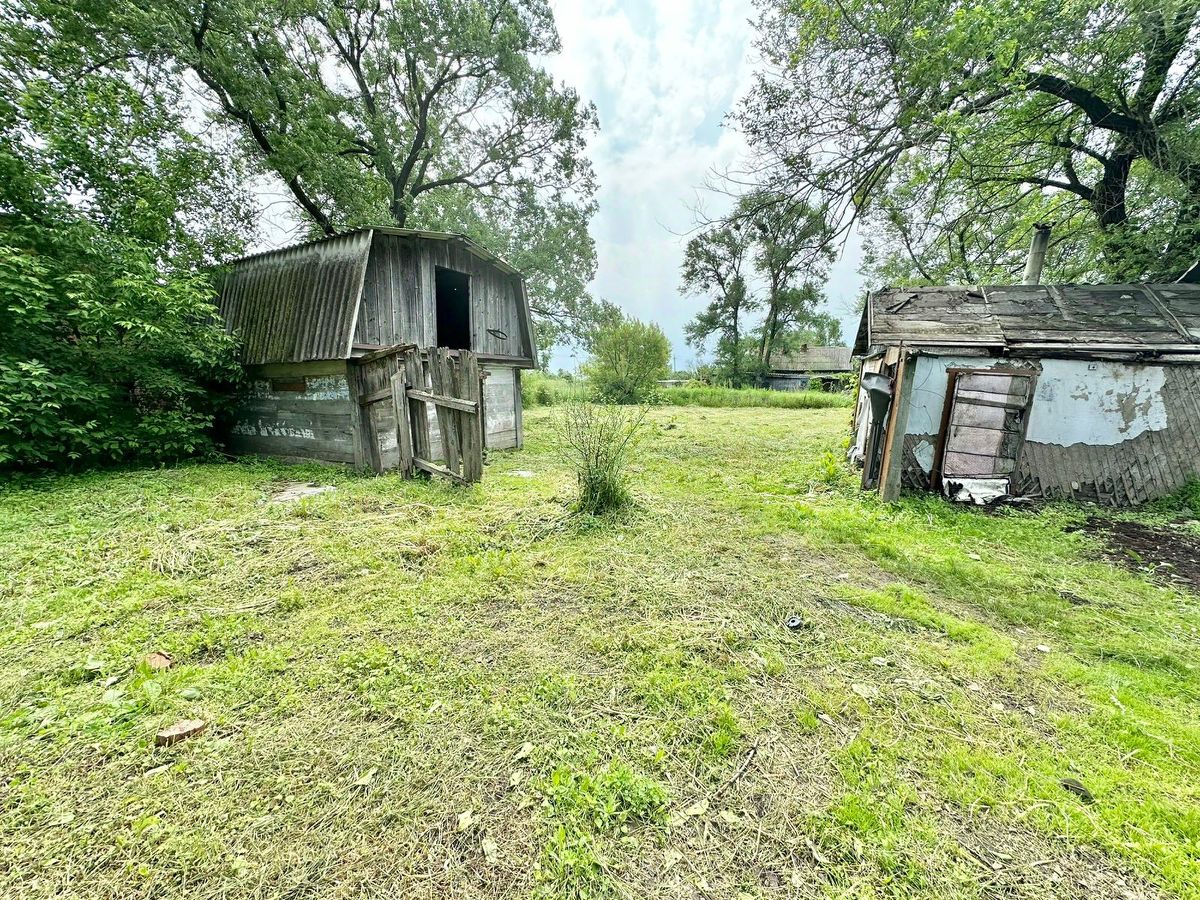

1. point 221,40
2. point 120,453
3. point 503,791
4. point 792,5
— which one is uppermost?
point 221,40

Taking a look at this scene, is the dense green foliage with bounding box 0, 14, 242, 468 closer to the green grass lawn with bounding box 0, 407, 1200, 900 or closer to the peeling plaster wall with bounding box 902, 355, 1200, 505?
the green grass lawn with bounding box 0, 407, 1200, 900

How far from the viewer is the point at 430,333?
827cm

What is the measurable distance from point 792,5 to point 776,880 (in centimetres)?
715

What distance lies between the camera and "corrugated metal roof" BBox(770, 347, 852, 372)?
35281mm

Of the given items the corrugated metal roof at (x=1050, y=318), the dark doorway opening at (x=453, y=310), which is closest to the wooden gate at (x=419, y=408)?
the dark doorway opening at (x=453, y=310)

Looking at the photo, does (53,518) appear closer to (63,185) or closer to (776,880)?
(63,185)

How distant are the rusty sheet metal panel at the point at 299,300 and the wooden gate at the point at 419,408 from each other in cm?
84

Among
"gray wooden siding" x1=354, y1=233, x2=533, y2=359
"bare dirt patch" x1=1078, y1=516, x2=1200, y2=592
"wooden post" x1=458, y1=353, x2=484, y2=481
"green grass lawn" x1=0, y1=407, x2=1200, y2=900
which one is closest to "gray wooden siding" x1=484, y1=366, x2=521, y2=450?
"gray wooden siding" x1=354, y1=233, x2=533, y2=359

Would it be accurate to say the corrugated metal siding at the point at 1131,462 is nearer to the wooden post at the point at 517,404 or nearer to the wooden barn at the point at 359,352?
the wooden barn at the point at 359,352

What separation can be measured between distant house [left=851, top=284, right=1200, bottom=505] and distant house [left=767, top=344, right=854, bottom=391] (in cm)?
2831

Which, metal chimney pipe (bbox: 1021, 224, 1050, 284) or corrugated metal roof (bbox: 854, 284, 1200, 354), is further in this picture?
metal chimney pipe (bbox: 1021, 224, 1050, 284)

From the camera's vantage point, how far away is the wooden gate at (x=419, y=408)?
223 inches

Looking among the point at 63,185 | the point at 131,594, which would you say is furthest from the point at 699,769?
the point at 63,185

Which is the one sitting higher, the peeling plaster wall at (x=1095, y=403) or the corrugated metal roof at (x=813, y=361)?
the corrugated metal roof at (x=813, y=361)
